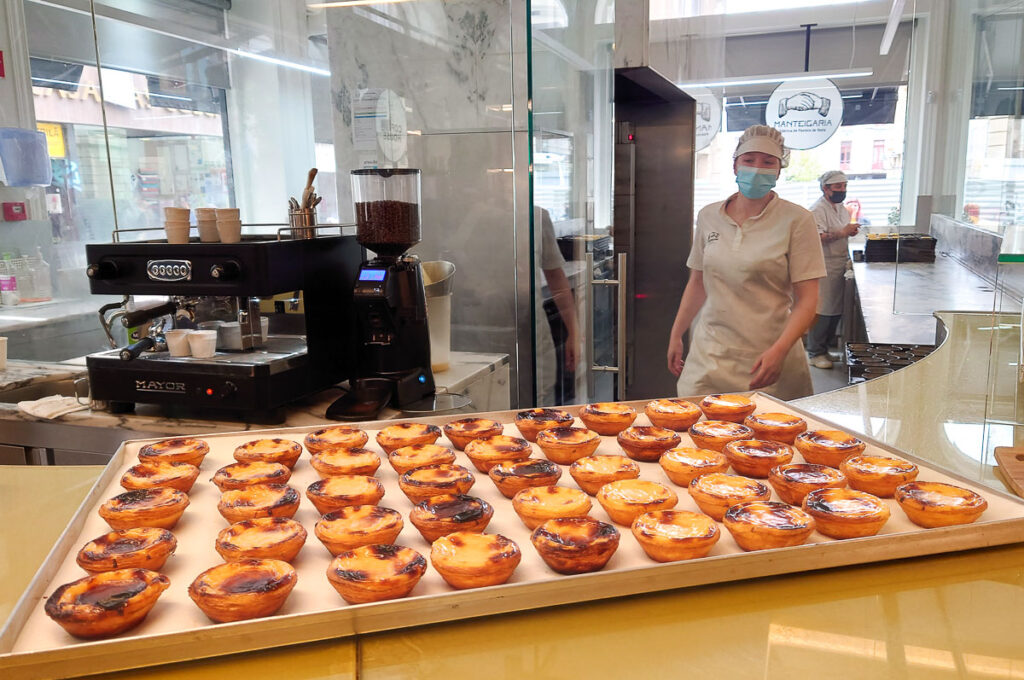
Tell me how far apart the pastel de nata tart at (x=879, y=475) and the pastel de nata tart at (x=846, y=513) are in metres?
0.08

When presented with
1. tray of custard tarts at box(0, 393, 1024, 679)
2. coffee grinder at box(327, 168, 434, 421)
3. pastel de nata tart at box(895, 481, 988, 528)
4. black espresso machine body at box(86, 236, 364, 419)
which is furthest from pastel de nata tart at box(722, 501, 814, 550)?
black espresso machine body at box(86, 236, 364, 419)

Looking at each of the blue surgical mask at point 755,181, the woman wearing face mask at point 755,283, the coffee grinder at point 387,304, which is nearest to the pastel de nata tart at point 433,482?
the coffee grinder at point 387,304

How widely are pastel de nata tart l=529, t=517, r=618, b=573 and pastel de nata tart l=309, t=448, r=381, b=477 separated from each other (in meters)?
0.40

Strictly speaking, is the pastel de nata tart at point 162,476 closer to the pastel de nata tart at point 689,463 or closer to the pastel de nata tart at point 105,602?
the pastel de nata tart at point 105,602

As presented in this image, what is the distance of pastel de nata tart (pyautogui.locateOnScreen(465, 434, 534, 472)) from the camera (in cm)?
126

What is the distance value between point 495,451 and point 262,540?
1.42ft

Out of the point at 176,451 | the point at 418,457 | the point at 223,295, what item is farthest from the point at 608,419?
the point at 223,295

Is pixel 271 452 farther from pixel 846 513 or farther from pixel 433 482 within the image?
pixel 846 513

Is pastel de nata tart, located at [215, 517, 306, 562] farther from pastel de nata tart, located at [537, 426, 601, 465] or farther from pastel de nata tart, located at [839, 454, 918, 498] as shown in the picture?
pastel de nata tart, located at [839, 454, 918, 498]

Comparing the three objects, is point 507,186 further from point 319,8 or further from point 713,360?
point 713,360

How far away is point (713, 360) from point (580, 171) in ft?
3.61

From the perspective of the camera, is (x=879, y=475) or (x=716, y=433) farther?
(x=716, y=433)

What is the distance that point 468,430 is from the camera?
138 cm

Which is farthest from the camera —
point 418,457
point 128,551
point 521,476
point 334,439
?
point 334,439
